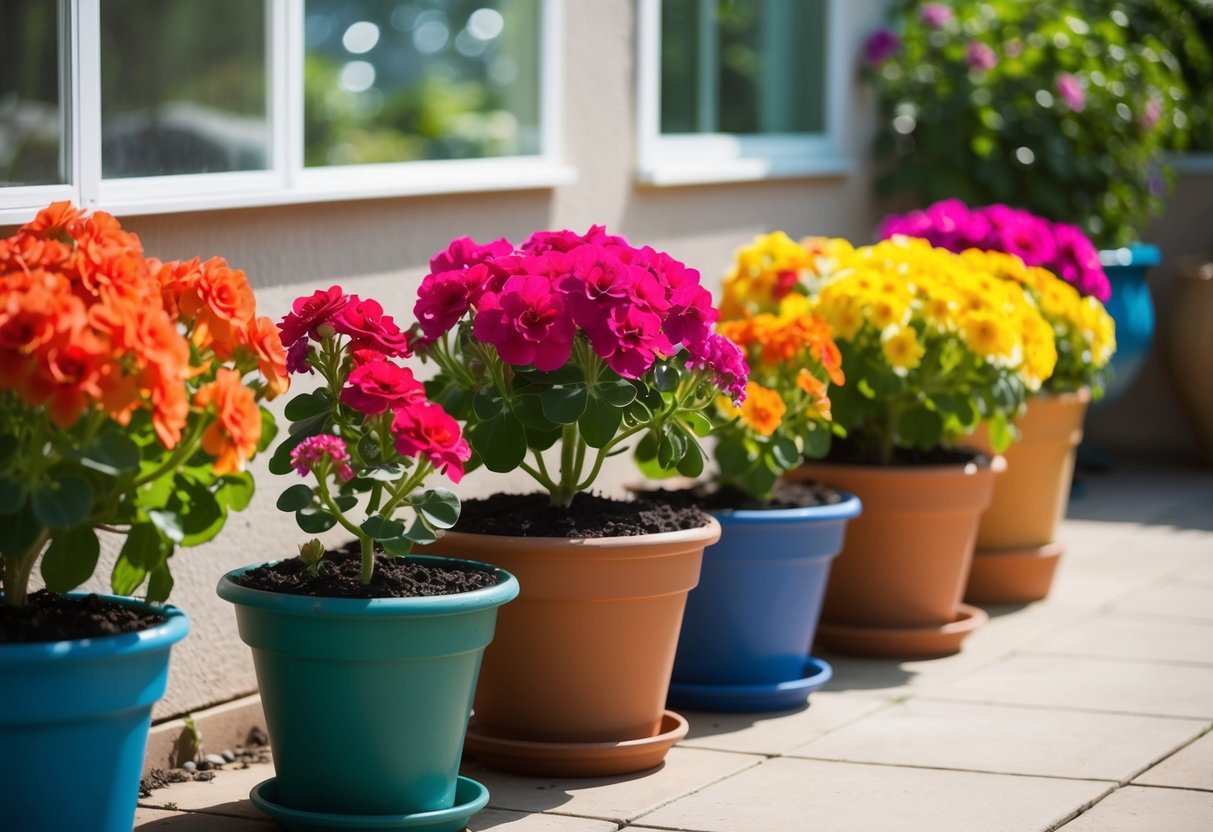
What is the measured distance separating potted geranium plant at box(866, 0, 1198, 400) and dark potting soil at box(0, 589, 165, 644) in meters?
4.28

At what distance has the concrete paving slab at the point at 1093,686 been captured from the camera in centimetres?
403

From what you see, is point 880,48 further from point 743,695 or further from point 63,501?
point 63,501

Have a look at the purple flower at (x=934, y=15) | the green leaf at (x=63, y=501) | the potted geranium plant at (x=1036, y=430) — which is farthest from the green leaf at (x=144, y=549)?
the purple flower at (x=934, y=15)

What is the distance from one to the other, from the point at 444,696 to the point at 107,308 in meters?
0.91

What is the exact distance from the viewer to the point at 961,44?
6.70 m

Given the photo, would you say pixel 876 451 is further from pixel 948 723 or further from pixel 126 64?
pixel 126 64

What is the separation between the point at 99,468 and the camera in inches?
92.2

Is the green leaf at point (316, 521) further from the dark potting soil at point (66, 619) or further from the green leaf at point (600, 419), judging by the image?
Answer: the green leaf at point (600, 419)

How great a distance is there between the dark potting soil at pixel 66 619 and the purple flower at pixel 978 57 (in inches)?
185

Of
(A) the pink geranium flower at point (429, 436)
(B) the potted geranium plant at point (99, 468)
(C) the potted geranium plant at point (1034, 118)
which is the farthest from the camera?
(C) the potted geranium plant at point (1034, 118)

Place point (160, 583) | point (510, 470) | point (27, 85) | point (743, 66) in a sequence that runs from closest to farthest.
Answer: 1. point (160, 583)
2. point (510, 470)
3. point (743, 66)
4. point (27, 85)

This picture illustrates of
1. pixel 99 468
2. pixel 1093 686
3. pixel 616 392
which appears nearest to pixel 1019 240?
pixel 1093 686

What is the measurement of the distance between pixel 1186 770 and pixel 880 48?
3.49 m

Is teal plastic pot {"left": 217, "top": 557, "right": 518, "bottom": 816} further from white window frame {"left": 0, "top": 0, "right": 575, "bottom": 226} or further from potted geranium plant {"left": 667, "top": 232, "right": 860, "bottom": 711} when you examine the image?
potted geranium plant {"left": 667, "top": 232, "right": 860, "bottom": 711}
